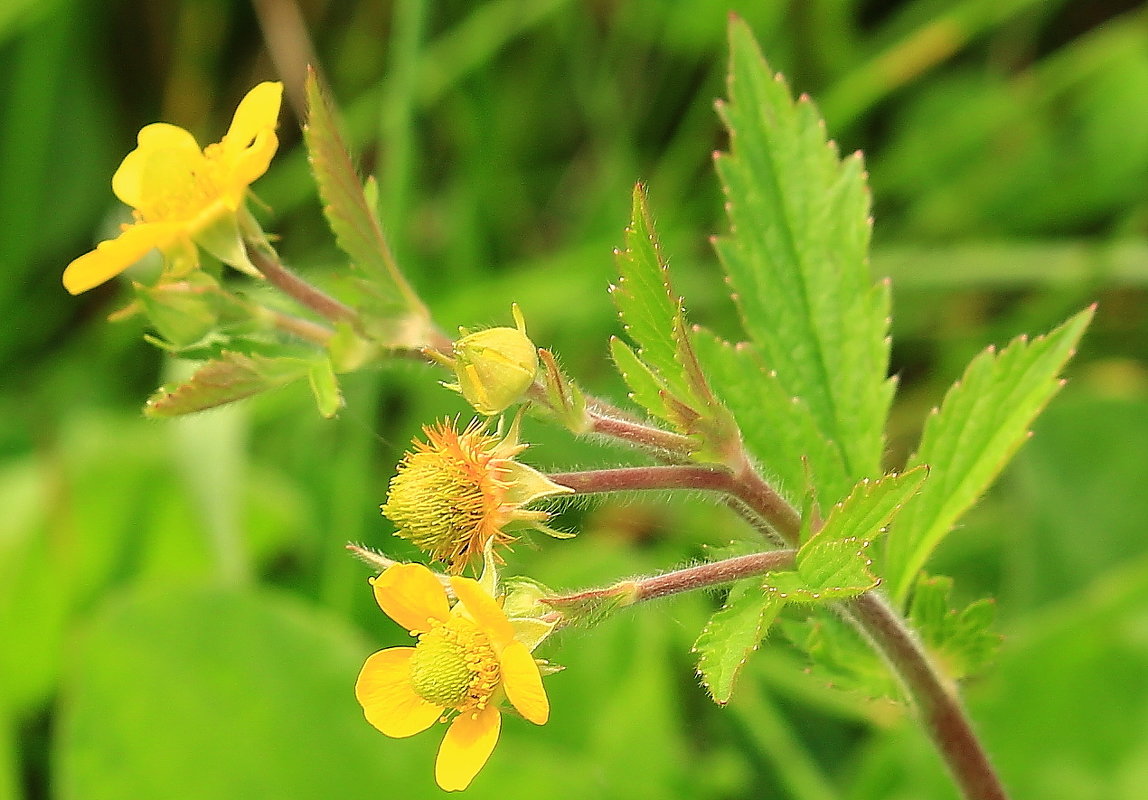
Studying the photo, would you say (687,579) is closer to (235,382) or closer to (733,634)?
(733,634)

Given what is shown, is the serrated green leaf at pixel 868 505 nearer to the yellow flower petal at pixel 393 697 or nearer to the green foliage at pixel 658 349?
the green foliage at pixel 658 349

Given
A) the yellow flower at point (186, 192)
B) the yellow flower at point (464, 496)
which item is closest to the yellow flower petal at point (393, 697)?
the yellow flower at point (464, 496)

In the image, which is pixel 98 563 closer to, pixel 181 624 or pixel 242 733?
pixel 181 624

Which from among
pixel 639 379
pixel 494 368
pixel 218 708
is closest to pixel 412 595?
pixel 494 368

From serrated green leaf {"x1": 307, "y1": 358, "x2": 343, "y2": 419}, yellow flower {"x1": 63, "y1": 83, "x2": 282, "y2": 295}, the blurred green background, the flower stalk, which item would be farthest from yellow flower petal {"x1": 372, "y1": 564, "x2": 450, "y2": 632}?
the blurred green background

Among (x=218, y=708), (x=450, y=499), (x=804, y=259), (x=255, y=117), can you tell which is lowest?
(x=218, y=708)

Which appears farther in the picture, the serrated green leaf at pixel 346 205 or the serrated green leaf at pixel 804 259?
the serrated green leaf at pixel 804 259

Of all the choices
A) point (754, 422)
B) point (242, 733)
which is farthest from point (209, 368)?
point (242, 733)
